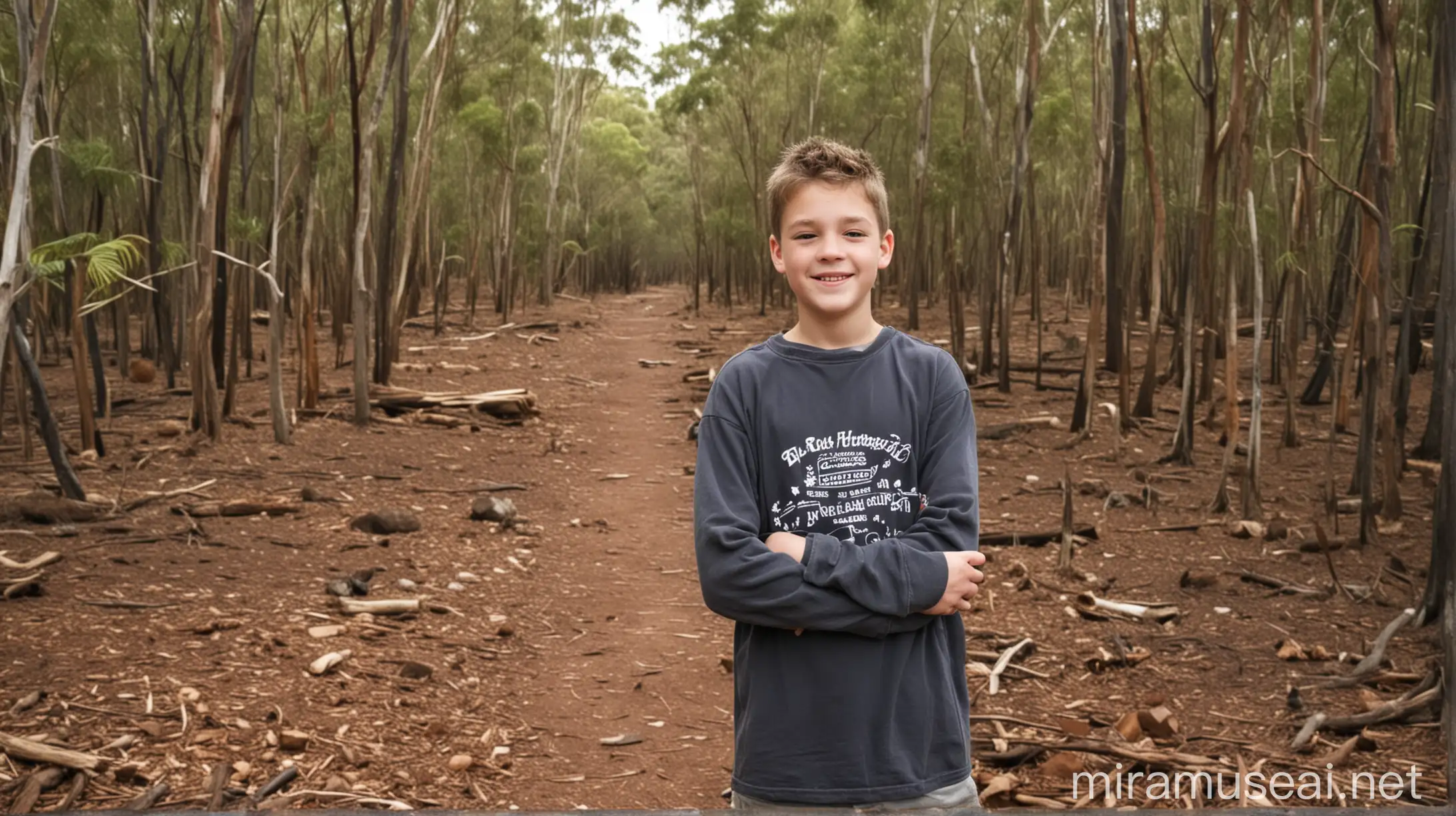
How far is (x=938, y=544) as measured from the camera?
6.36ft

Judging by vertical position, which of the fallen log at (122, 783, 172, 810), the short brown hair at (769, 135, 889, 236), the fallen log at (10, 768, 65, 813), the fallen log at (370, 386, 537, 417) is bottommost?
the fallen log at (122, 783, 172, 810)

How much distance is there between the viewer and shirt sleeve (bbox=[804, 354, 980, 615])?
1847 millimetres

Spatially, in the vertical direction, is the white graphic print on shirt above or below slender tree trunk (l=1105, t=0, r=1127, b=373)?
below

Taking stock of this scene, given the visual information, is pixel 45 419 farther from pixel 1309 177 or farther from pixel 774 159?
pixel 774 159

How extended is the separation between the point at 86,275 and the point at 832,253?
8.74 metres

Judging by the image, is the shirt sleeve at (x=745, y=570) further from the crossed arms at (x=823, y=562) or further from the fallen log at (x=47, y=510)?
the fallen log at (x=47, y=510)

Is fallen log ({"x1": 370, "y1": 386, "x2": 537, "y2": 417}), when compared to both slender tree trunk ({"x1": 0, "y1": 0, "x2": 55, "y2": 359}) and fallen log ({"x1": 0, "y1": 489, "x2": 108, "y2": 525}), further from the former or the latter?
slender tree trunk ({"x1": 0, "y1": 0, "x2": 55, "y2": 359})

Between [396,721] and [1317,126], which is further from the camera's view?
[1317,126]

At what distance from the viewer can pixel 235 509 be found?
22.9 feet

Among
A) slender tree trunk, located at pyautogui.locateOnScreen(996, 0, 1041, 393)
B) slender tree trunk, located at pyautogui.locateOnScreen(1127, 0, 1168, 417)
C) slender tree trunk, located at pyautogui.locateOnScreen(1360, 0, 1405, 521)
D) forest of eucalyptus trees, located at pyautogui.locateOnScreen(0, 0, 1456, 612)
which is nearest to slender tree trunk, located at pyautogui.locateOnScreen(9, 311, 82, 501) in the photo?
forest of eucalyptus trees, located at pyautogui.locateOnScreen(0, 0, 1456, 612)

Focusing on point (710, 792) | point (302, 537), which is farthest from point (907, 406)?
point (302, 537)

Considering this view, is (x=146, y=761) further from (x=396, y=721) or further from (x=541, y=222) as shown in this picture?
(x=541, y=222)

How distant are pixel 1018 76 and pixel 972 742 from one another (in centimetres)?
1294

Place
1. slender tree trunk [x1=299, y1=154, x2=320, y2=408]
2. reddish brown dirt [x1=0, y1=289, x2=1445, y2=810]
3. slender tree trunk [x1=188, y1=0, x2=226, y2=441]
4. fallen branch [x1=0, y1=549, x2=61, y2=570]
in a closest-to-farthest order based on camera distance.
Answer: reddish brown dirt [x1=0, y1=289, x2=1445, y2=810] < fallen branch [x1=0, y1=549, x2=61, y2=570] < slender tree trunk [x1=188, y1=0, x2=226, y2=441] < slender tree trunk [x1=299, y1=154, x2=320, y2=408]
